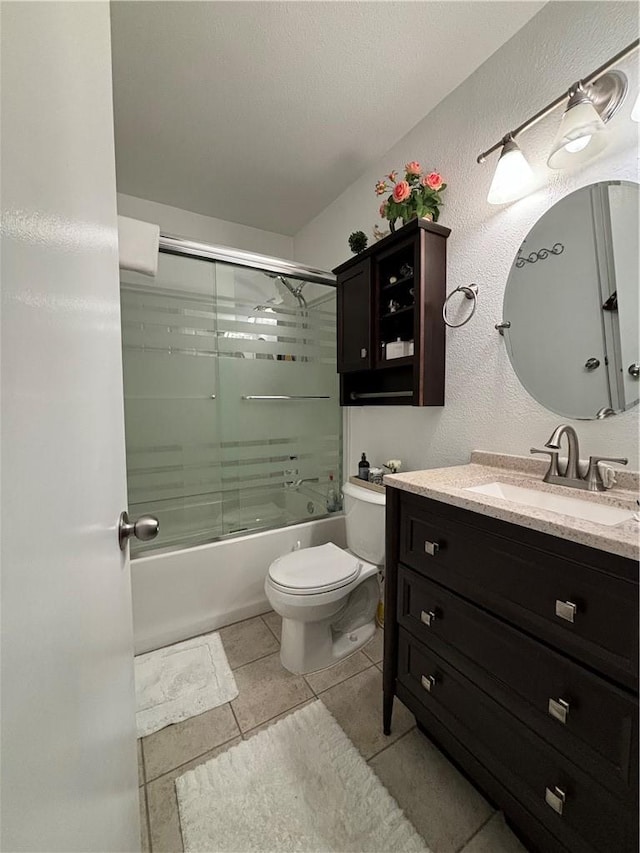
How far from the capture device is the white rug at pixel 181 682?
1233 mm

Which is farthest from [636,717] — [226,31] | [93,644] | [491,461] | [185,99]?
[185,99]

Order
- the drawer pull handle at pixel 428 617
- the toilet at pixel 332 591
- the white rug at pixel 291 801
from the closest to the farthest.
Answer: the white rug at pixel 291 801
the drawer pull handle at pixel 428 617
the toilet at pixel 332 591

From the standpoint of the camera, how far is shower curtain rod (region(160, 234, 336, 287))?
5.60ft

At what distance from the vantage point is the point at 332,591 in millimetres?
1377

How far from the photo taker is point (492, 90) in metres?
1.30

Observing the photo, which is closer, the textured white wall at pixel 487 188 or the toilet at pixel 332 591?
the textured white wall at pixel 487 188

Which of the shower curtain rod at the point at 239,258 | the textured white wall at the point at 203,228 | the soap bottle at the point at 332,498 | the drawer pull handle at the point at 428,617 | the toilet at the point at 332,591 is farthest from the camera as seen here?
the soap bottle at the point at 332,498

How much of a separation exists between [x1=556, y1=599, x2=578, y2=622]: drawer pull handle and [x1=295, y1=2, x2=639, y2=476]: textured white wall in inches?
22.5

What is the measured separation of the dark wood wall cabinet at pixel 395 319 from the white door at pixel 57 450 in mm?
1187

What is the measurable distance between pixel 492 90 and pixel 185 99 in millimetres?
1293

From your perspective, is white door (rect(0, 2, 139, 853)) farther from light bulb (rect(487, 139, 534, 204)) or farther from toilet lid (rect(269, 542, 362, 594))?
light bulb (rect(487, 139, 534, 204))

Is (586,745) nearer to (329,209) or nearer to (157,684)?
(157,684)

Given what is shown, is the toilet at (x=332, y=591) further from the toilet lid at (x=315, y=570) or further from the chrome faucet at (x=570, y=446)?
the chrome faucet at (x=570, y=446)

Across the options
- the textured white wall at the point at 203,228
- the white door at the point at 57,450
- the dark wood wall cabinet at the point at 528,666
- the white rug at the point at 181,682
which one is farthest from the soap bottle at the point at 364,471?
the textured white wall at the point at 203,228
